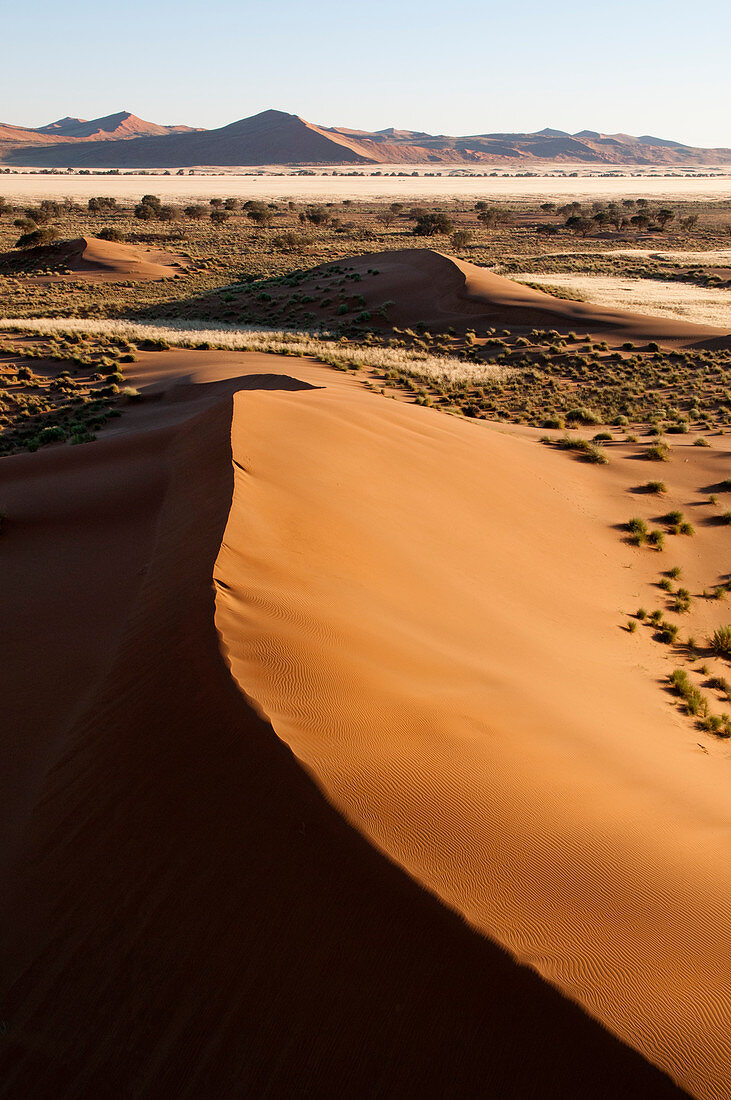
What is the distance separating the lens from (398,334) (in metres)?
34.9

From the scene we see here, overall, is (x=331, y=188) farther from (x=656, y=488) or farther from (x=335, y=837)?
(x=335, y=837)

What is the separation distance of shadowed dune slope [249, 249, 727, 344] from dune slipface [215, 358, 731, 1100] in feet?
84.4

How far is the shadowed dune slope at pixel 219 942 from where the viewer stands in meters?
3.43

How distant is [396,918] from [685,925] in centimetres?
171

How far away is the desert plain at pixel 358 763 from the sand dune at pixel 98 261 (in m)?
38.4

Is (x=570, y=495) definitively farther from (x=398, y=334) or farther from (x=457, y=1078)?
(x=398, y=334)

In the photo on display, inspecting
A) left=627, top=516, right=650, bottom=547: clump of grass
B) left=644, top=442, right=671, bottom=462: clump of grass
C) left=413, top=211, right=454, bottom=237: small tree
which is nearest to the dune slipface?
left=627, top=516, right=650, bottom=547: clump of grass

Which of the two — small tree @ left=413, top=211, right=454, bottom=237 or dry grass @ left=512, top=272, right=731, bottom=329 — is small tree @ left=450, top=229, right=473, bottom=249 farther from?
dry grass @ left=512, top=272, right=731, bottom=329

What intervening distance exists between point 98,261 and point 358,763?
184 feet

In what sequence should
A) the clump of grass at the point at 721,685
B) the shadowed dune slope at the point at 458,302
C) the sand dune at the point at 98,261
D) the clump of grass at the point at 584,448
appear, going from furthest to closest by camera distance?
the sand dune at the point at 98,261, the shadowed dune slope at the point at 458,302, the clump of grass at the point at 584,448, the clump of grass at the point at 721,685

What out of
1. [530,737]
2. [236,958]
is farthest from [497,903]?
[530,737]

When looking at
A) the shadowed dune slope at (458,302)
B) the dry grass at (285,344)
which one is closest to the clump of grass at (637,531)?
the dry grass at (285,344)

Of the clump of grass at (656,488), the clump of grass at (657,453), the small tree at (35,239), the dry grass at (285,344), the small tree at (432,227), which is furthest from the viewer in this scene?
the small tree at (432,227)

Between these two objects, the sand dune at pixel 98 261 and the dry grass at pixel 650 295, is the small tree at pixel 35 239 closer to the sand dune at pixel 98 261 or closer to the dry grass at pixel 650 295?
the sand dune at pixel 98 261
